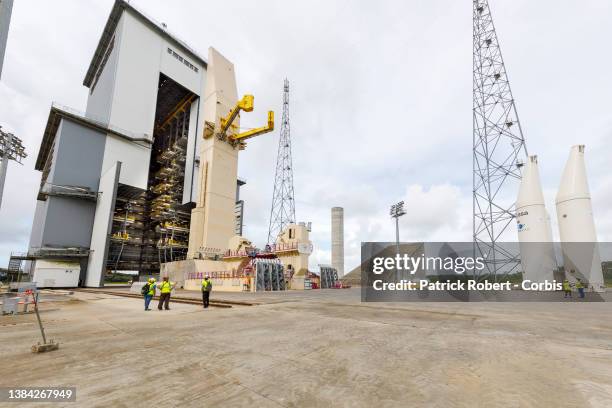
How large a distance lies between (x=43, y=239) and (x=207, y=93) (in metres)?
32.5

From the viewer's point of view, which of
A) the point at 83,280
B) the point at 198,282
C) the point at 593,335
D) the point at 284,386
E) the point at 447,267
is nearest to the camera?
the point at 284,386

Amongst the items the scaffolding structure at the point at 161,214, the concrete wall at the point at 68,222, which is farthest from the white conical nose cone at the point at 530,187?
the concrete wall at the point at 68,222

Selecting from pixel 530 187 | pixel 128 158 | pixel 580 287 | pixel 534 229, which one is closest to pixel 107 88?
pixel 128 158

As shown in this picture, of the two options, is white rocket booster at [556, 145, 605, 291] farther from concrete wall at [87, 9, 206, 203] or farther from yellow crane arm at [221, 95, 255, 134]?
concrete wall at [87, 9, 206, 203]

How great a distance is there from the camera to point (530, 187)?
2622cm

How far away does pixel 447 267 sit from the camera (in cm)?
2305

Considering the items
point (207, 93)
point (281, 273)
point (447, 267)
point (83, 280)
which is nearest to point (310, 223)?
point (281, 273)

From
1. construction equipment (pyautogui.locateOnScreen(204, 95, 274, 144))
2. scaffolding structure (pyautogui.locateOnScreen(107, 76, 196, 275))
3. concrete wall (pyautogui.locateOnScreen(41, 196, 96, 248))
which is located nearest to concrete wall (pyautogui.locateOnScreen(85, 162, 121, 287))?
concrete wall (pyautogui.locateOnScreen(41, 196, 96, 248))

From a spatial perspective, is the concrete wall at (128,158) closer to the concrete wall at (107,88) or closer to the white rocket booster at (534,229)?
the concrete wall at (107,88)

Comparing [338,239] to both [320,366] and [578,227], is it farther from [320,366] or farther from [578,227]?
[320,366]

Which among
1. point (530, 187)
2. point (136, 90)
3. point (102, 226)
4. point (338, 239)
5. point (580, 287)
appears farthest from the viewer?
point (338, 239)

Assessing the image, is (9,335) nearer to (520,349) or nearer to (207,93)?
(520,349)

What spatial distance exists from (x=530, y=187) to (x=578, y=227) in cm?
474

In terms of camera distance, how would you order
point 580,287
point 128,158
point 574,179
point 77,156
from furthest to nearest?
point 128,158
point 77,156
point 574,179
point 580,287
